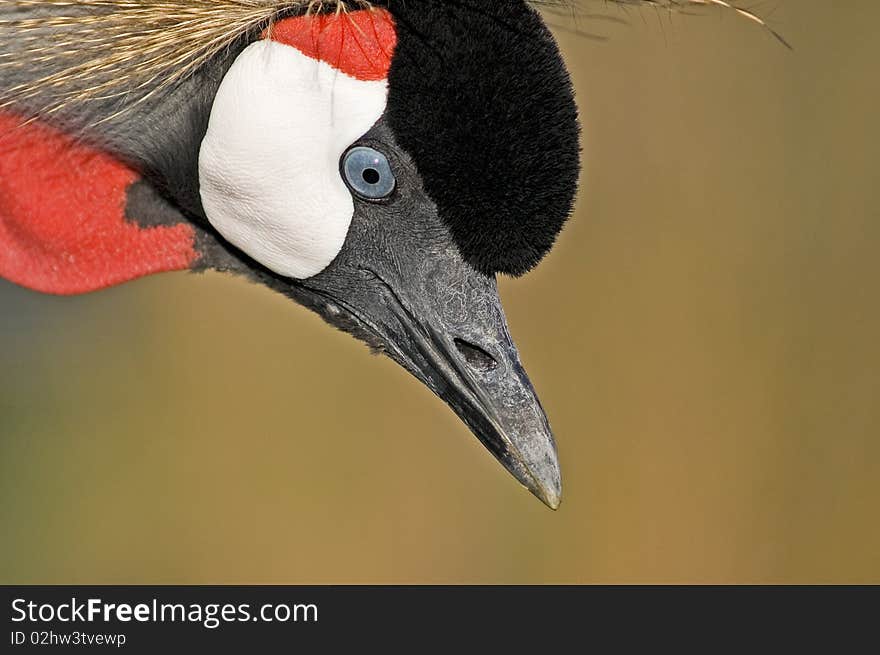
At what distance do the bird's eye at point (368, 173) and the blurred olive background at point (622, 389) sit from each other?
4.11 ft

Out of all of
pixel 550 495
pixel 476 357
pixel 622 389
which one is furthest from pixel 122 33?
pixel 622 389

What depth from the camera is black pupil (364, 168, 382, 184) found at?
109cm

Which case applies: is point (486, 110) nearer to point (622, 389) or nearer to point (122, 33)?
point (122, 33)

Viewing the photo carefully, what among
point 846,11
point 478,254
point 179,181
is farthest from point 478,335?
point 846,11

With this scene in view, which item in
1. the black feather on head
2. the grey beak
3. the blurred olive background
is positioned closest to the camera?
the black feather on head

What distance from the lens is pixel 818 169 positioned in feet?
8.20

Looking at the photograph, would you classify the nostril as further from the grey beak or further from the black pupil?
the black pupil

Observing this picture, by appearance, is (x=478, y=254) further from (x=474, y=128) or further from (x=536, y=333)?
(x=536, y=333)

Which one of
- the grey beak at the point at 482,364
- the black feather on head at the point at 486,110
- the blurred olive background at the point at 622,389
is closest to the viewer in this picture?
the black feather on head at the point at 486,110

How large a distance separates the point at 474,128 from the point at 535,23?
12 centimetres

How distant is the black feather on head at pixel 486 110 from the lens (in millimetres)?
1014

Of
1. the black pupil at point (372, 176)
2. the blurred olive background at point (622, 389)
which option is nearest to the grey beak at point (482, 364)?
the black pupil at point (372, 176)

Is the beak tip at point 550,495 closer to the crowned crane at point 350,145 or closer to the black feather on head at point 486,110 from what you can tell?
the crowned crane at point 350,145

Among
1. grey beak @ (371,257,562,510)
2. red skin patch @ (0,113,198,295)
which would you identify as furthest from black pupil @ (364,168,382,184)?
red skin patch @ (0,113,198,295)
